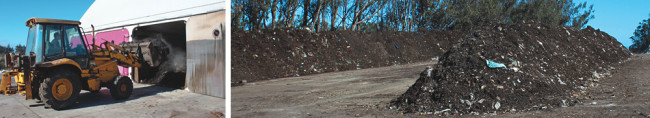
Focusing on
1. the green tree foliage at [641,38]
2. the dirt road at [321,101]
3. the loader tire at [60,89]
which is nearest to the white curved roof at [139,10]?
the loader tire at [60,89]

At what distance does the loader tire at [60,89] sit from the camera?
10.4 ft

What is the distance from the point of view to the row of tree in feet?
45.4

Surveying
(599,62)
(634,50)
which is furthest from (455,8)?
(599,62)

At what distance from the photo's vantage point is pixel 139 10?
4.07 meters

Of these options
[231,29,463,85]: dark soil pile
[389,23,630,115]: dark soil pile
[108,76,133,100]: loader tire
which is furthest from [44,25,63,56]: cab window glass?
[231,29,463,85]: dark soil pile

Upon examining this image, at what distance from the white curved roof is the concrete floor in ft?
2.15

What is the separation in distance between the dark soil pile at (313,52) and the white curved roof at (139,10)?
5.92 meters

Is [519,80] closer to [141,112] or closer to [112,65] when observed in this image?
[141,112]

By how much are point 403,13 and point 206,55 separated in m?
21.2

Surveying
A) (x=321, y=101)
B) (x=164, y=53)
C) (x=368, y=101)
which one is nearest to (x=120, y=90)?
(x=164, y=53)

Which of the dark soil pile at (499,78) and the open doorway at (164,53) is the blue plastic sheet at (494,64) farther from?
the open doorway at (164,53)

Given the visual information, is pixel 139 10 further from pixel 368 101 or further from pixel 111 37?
pixel 368 101

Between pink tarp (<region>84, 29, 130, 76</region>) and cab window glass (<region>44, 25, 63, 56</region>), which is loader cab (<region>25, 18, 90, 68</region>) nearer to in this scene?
cab window glass (<region>44, 25, 63, 56</region>)

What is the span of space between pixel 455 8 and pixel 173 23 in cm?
2297
